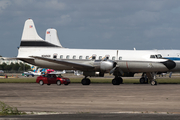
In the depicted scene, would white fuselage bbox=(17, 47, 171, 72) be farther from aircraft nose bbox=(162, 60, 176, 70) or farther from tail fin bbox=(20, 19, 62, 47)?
tail fin bbox=(20, 19, 62, 47)

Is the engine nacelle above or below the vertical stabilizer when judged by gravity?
below

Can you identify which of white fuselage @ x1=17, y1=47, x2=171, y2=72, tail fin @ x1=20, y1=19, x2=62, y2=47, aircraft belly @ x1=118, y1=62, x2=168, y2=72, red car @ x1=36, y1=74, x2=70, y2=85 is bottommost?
red car @ x1=36, y1=74, x2=70, y2=85

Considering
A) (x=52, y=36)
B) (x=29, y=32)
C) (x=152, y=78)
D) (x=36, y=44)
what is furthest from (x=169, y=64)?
(x=52, y=36)

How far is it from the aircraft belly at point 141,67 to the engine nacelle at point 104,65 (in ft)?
5.33

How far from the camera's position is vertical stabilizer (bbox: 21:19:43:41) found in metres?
45.4

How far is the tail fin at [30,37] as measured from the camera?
1778 inches

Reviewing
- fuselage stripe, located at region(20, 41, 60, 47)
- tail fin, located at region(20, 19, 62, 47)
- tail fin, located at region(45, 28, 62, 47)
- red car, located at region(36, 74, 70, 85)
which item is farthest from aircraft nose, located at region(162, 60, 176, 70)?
tail fin, located at region(45, 28, 62, 47)

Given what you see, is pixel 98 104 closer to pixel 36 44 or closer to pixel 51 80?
pixel 51 80

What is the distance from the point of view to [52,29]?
60781 mm

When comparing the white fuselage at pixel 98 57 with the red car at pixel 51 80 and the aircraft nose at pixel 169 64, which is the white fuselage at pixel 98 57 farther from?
the red car at pixel 51 80

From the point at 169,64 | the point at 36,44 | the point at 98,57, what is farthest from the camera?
the point at 36,44

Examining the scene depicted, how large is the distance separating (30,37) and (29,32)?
31.2 inches

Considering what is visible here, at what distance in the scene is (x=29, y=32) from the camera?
45531 mm

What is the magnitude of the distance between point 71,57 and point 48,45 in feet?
16.0
